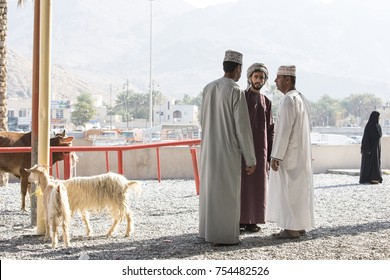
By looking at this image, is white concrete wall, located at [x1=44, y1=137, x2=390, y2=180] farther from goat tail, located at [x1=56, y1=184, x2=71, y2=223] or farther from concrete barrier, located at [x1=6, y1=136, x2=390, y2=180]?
goat tail, located at [x1=56, y1=184, x2=71, y2=223]

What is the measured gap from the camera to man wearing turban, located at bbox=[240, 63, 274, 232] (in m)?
7.60

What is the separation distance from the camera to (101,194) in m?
7.39

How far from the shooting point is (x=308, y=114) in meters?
7.52

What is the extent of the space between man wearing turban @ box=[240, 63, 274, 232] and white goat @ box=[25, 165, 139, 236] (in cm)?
119

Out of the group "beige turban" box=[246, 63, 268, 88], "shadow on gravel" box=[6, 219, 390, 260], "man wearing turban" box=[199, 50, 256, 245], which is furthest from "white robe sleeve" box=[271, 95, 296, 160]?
"shadow on gravel" box=[6, 219, 390, 260]

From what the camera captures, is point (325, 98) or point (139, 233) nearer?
point (139, 233)

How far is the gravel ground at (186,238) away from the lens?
637 cm

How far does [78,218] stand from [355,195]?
5.66 m

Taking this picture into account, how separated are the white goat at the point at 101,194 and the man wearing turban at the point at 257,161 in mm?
1185

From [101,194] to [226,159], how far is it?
152 cm

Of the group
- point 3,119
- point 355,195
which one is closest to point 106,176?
point 355,195

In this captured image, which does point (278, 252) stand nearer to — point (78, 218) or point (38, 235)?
point (38, 235)

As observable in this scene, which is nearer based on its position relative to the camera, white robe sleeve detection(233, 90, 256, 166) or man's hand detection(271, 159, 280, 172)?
white robe sleeve detection(233, 90, 256, 166)

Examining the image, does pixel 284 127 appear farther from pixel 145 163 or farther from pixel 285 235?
pixel 145 163
